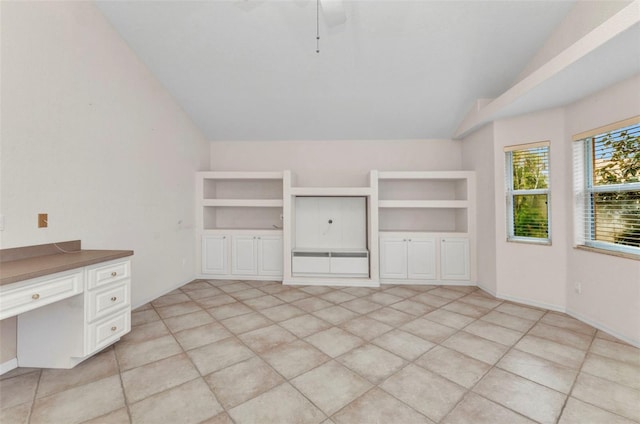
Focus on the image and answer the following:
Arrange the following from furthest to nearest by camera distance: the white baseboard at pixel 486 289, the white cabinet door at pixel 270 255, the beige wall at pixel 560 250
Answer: the white cabinet door at pixel 270 255, the white baseboard at pixel 486 289, the beige wall at pixel 560 250

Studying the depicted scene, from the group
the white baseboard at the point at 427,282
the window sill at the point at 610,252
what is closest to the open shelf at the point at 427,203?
the white baseboard at the point at 427,282

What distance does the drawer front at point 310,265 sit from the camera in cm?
427

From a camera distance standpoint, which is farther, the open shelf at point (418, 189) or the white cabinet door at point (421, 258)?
the open shelf at point (418, 189)

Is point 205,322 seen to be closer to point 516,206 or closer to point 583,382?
point 583,382

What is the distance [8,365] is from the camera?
2004 millimetres

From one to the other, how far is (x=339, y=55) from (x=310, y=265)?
10.1ft

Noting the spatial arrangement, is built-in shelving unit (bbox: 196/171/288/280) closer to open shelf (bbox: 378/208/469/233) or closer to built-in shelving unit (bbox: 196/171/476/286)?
built-in shelving unit (bbox: 196/171/476/286)

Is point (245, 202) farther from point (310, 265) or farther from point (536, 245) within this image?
point (536, 245)

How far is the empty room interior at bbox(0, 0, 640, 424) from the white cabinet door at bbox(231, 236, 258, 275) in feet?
0.17

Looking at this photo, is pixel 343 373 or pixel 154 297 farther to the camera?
pixel 154 297

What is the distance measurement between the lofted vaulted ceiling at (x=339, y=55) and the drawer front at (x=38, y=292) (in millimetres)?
2834

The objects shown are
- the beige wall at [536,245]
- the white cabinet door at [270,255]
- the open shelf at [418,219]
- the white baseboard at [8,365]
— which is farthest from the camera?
the open shelf at [418,219]

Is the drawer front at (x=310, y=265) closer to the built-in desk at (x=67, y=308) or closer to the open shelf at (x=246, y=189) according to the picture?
the open shelf at (x=246, y=189)

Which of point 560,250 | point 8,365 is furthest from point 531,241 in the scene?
point 8,365
